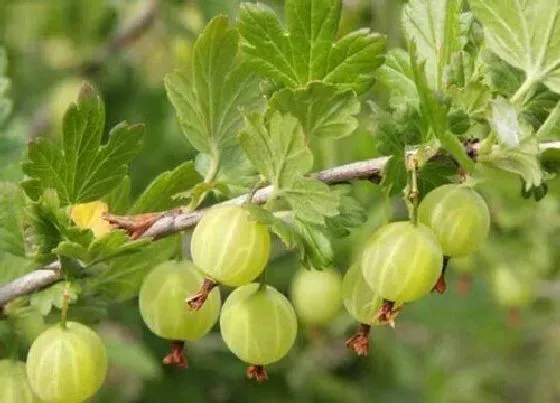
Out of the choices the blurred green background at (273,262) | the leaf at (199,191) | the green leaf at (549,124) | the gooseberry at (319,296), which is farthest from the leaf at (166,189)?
the blurred green background at (273,262)

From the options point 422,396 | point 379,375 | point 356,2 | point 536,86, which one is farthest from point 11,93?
point 536,86

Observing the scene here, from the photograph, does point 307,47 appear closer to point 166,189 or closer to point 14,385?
point 166,189

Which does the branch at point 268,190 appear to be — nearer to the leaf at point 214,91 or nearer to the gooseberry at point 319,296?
the leaf at point 214,91

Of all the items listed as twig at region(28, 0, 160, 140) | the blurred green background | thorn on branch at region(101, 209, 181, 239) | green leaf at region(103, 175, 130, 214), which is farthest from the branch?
twig at region(28, 0, 160, 140)

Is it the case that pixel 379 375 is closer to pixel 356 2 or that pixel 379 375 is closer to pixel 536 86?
pixel 356 2

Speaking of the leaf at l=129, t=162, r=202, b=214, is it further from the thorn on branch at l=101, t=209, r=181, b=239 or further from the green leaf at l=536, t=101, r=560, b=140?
the green leaf at l=536, t=101, r=560, b=140
